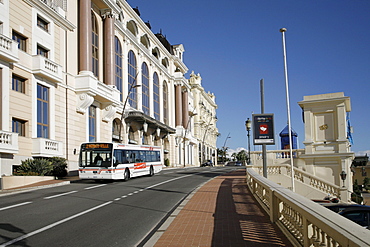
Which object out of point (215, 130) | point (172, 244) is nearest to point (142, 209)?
point (172, 244)

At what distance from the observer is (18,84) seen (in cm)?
2703

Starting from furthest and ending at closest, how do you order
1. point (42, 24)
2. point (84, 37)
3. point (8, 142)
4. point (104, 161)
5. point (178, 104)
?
1. point (178, 104)
2. point (84, 37)
3. point (42, 24)
4. point (104, 161)
5. point (8, 142)

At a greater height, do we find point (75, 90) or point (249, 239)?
point (75, 90)

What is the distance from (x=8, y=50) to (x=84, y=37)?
445 inches

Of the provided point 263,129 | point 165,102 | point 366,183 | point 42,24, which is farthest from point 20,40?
point 366,183

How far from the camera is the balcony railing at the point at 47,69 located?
2798 centimetres

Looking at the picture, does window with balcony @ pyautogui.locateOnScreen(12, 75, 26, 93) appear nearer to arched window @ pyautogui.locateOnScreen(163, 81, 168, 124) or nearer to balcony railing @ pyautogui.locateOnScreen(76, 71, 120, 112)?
balcony railing @ pyautogui.locateOnScreen(76, 71, 120, 112)

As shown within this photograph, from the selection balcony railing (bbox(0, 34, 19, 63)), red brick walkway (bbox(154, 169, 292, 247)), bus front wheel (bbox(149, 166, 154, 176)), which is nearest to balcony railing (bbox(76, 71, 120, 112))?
bus front wheel (bbox(149, 166, 154, 176))

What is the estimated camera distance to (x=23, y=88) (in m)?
27.5

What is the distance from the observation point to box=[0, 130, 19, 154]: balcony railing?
22750mm

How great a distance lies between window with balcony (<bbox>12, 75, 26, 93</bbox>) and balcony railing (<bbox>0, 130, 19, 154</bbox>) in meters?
4.40

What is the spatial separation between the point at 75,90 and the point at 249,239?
28915 mm

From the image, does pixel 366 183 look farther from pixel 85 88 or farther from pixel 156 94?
pixel 85 88

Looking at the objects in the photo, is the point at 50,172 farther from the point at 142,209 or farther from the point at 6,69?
the point at 142,209
